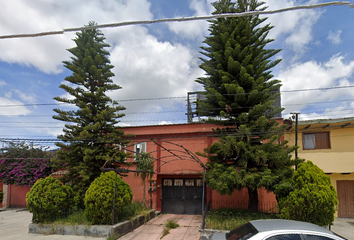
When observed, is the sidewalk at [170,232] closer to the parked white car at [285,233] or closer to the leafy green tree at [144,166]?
the leafy green tree at [144,166]

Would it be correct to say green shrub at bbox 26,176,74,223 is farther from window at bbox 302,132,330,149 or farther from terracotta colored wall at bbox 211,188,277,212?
window at bbox 302,132,330,149

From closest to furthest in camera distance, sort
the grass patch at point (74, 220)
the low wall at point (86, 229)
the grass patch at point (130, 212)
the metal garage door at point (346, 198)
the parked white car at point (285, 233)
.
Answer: the parked white car at point (285, 233), the low wall at point (86, 229), the grass patch at point (74, 220), the grass patch at point (130, 212), the metal garage door at point (346, 198)

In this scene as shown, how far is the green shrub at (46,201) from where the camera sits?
10.4 meters

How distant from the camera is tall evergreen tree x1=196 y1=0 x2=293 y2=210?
10.7 m

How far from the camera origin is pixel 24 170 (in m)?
17.8

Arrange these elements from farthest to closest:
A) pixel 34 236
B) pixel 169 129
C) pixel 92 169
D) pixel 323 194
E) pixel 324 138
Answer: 1. pixel 169 129
2. pixel 324 138
3. pixel 92 169
4. pixel 34 236
5. pixel 323 194

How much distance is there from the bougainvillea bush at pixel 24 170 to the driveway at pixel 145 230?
139 inches

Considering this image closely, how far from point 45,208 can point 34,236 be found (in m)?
1.13

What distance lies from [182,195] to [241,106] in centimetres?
701

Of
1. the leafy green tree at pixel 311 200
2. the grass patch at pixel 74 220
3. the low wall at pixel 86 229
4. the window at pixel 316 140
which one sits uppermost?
the window at pixel 316 140

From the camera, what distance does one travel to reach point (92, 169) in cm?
1345

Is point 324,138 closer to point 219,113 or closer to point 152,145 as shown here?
point 219,113

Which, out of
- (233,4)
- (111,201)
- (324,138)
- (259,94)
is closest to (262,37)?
(233,4)

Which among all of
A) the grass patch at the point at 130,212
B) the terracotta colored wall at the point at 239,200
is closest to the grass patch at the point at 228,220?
the terracotta colored wall at the point at 239,200
